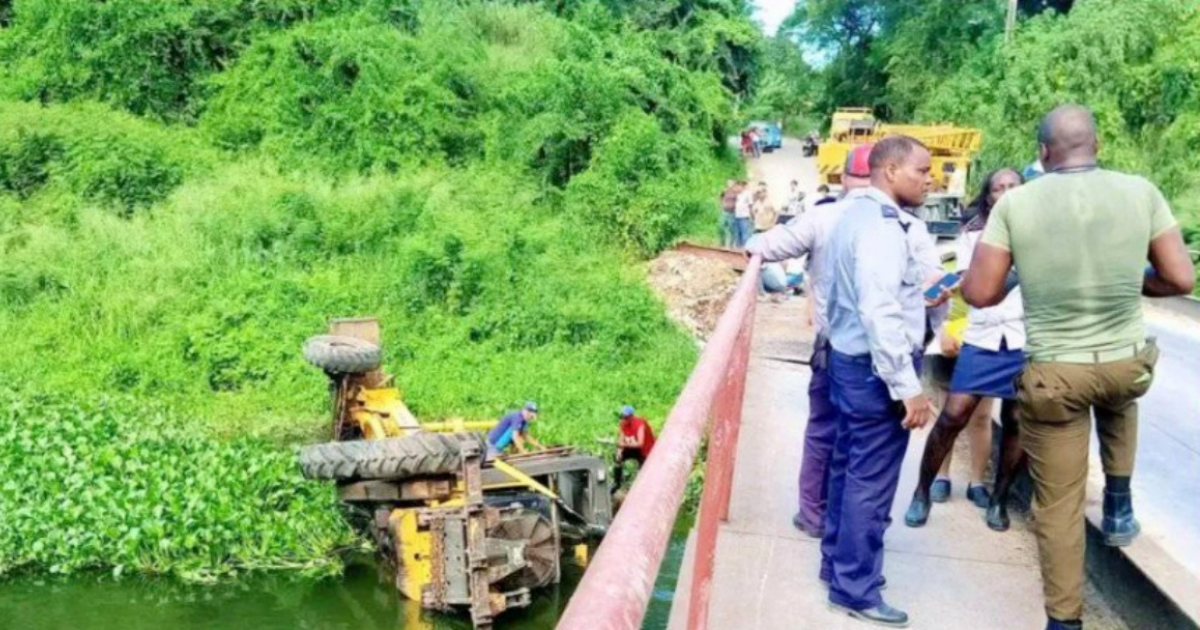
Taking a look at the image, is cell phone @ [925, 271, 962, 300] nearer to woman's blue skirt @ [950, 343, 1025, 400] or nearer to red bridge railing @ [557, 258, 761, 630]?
woman's blue skirt @ [950, 343, 1025, 400]

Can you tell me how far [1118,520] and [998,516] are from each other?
76 cm

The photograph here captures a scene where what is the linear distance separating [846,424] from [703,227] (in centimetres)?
1907

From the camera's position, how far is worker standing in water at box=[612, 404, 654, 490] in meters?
12.8

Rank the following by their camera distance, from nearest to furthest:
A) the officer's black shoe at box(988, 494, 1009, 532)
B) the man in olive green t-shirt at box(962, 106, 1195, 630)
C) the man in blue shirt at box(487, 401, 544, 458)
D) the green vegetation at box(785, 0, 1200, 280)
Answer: the man in olive green t-shirt at box(962, 106, 1195, 630)
the officer's black shoe at box(988, 494, 1009, 532)
the man in blue shirt at box(487, 401, 544, 458)
the green vegetation at box(785, 0, 1200, 280)

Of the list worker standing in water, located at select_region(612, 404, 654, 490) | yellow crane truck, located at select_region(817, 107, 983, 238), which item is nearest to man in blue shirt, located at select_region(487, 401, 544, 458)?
worker standing in water, located at select_region(612, 404, 654, 490)

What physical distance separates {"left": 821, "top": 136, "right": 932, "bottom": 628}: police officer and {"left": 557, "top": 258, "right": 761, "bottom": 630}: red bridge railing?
1.33 feet

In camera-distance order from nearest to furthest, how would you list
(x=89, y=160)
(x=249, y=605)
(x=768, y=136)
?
1. (x=249, y=605)
2. (x=89, y=160)
3. (x=768, y=136)

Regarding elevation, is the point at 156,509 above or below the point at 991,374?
below

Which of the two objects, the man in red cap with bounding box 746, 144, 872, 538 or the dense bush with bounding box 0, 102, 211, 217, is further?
the dense bush with bounding box 0, 102, 211, 217

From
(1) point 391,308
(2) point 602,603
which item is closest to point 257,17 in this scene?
(1) point 391,308

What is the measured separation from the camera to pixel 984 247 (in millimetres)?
3555

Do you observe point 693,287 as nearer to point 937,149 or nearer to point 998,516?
point 937,149

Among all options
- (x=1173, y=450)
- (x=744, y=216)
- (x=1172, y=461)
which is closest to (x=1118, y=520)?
(x=1172, y=461)

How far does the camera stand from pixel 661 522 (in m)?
1.82
